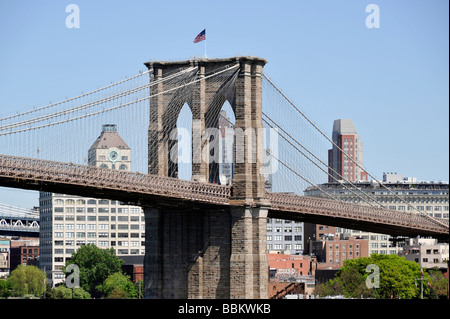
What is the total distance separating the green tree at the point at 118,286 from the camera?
142250 mm

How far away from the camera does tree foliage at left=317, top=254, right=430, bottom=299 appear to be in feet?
427

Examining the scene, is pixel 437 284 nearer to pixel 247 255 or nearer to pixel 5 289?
pixel 5 289

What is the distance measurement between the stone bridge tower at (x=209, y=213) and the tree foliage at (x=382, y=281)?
125ft

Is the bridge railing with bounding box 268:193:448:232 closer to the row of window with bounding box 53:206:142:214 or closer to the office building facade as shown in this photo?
the office building facade

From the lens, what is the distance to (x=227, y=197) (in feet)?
300

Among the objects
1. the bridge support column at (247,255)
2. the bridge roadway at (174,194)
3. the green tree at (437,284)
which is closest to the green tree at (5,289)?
the bridge roadway at (174,194)

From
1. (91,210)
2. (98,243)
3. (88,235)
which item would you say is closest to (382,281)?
(98,243)

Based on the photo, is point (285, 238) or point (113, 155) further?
point (285, 238)

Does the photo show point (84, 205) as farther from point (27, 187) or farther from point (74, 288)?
point (27, 187)

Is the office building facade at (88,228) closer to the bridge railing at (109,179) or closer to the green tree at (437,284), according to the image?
the green tree at (437,284)

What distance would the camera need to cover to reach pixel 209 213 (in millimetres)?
92062

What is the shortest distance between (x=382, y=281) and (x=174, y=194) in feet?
163

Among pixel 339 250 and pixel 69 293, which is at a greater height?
pixel 339 250
